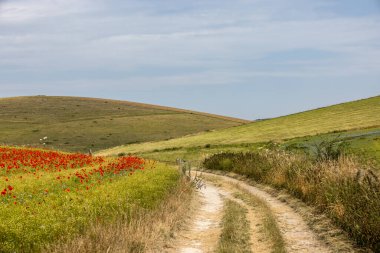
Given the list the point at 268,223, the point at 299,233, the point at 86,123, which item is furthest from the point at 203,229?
the point at 86,123

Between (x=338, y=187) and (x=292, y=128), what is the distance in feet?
145

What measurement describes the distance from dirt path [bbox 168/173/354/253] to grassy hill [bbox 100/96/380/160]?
27570 millimetres

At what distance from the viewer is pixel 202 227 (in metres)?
15.4

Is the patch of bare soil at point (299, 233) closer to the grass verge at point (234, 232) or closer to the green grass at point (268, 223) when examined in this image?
the green grass at point (268, 223)

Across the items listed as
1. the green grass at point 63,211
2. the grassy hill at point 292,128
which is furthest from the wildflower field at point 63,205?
the grassy hill at point 292,128

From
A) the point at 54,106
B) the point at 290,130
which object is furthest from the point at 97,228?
the point at 54,106

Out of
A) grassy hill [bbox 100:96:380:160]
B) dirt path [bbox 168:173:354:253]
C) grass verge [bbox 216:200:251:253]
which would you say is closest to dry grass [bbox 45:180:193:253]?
dirt path [bbox 168:173:354:253]

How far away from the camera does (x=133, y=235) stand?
37.6 feet

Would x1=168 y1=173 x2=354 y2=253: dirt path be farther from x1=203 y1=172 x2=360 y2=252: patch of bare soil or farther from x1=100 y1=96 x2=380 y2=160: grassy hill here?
x1=100 y1=96 x2=380 y2=160: grassy hill

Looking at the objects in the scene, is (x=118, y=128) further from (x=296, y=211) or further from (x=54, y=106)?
(x=296, y=211)

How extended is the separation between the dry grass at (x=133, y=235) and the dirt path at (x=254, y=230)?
0.51 meters

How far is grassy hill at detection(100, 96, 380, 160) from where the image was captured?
51062 millimetres

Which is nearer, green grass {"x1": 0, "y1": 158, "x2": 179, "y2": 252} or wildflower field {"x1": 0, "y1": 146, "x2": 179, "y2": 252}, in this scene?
green grass {"x1": 0, "y1": 158, "x2": 179, "y2": 252}

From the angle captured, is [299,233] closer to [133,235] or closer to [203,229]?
[203,229]
